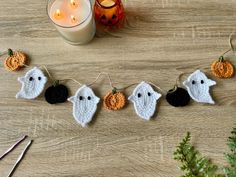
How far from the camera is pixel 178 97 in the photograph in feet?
2.53

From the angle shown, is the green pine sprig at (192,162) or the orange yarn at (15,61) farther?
the orange yarn at (15,61)

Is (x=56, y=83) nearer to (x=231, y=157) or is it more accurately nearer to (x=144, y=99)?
(x=144, y=99)

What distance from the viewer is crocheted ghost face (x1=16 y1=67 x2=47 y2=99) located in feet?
2.61

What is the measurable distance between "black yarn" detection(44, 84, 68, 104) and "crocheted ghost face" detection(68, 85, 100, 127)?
0.02 metres

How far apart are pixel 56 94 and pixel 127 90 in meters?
0.16

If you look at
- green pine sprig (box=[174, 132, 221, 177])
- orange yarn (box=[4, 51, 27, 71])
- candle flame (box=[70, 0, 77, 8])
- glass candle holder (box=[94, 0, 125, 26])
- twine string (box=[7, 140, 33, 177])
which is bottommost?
twine string (box=[7, 140, 33, 177])

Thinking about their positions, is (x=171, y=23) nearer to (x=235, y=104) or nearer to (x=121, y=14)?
(x=121, y=14)

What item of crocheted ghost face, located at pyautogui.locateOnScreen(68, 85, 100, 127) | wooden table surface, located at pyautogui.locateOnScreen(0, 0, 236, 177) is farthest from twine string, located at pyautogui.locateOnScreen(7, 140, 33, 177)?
crocheted ghost face, located at pyautogui.locateOnScreen(68, 85, 100, 127)

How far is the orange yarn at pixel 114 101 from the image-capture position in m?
0.78

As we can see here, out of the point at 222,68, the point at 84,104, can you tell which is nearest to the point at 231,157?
the point at 222,68

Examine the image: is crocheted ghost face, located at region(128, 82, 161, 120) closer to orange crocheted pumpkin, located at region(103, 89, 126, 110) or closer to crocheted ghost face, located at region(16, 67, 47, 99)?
orange crocheted pumpkin, located at region(103, 89, 126, 110)

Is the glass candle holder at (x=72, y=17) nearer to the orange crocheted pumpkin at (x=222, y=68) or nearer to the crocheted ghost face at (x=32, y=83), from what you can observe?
the crocheted ghost face at (x=32, y=83)

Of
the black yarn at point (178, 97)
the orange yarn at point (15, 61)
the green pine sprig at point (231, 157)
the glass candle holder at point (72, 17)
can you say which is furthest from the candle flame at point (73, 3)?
the green pine sprig at point (231, 157)

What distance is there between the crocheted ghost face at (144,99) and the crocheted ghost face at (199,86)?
7 cm
